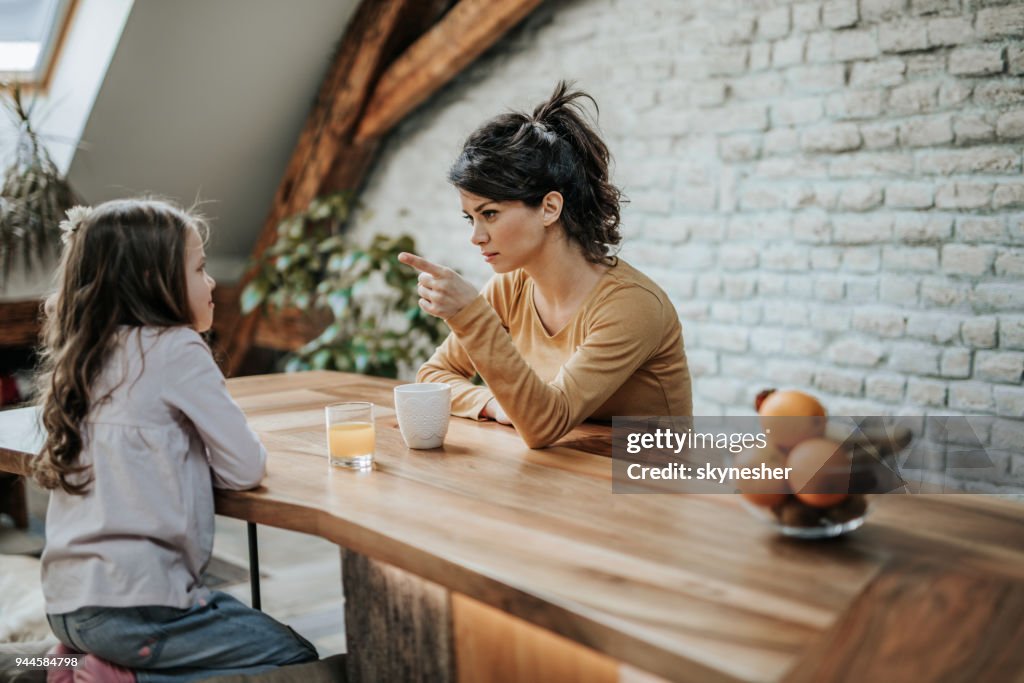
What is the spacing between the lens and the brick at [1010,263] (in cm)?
253

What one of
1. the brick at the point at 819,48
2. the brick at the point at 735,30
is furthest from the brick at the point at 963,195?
the brick at the point at 735,30

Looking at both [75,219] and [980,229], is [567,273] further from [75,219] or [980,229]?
[980,229]

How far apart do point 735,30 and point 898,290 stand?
1.01 meters

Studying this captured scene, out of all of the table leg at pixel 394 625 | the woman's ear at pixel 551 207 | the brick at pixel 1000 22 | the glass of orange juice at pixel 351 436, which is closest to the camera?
the table leg at pixel 394 625

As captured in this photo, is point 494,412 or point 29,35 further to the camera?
→ point 29,35

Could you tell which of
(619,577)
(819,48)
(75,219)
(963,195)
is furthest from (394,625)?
(819,48)

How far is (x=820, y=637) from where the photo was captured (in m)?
0.83

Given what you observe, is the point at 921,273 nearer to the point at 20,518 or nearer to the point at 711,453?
the point at 711,453

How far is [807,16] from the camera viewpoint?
2.87m

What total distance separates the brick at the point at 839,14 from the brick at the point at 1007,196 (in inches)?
26.1

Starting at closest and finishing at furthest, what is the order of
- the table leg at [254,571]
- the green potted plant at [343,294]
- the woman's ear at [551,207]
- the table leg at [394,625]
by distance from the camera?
the table leg at [394,625]
the woman's ear at [551,207]
the table leg at [254,571]
the green potted plant at [343,294]

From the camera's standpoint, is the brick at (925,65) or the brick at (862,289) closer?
the brick at (925,65)

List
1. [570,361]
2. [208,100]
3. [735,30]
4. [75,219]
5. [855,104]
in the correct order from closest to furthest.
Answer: [75,219], [570,361], [855,104], [735,30], [208,100]

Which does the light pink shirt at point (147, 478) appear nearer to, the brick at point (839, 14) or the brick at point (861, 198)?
the brick at point (861, 198)
